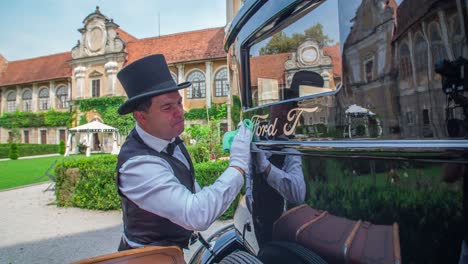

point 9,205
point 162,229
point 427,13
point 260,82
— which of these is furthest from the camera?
point 9,205

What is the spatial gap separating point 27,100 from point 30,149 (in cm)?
1133

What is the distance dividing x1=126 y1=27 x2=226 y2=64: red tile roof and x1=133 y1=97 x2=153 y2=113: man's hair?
28.0 metres

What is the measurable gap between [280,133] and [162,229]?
99cm

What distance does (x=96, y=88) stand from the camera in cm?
3519

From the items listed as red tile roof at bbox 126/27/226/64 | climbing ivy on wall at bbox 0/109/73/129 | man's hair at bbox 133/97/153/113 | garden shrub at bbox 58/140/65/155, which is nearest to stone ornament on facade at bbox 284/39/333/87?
man's hair at bbox 133/97/153/113

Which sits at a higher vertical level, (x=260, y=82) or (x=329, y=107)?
(x=260, y=82)

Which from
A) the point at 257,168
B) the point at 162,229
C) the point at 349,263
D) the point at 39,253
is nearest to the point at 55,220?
the point at 39,253

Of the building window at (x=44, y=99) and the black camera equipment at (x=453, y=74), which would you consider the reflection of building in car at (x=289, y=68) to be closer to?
the black camera equipment at (x=453, y=74)

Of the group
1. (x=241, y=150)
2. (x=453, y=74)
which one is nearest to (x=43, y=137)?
(x=241, y=150)

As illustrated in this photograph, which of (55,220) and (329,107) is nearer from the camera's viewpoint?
(329,107)

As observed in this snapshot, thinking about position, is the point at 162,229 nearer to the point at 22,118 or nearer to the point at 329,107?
the point at 329,107

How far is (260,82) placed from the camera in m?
1.50

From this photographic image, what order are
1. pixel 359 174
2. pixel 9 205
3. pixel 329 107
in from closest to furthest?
1. pixel 359 174
2. pixel 329 107
3. pixel 9 205

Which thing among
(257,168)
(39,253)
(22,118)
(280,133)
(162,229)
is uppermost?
(22,118)
